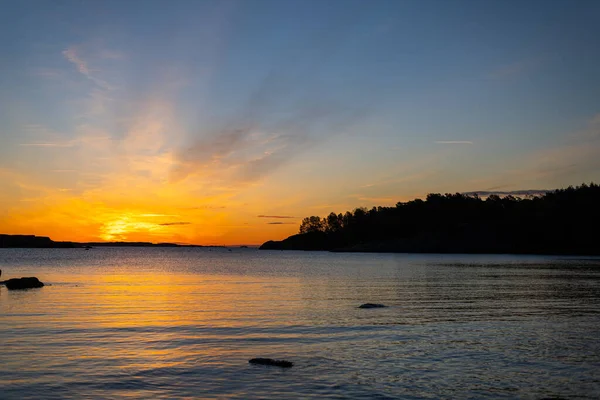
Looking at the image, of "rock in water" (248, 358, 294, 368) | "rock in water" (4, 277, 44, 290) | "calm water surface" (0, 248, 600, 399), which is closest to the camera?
"calm water surface" (0, 248, 600, 399)

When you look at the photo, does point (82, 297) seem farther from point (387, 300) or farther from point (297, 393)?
point (297, 393)

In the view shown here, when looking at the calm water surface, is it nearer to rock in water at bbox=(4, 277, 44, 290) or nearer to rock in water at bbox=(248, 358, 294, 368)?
Result: rock in water at bbox=(248, 358, 294, 368)

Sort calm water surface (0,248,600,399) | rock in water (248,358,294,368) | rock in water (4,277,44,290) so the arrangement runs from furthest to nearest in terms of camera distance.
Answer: rock in water (4,277,44,290) → rock in water (248,358,294,368) → calm water surface (0,248,600,399)

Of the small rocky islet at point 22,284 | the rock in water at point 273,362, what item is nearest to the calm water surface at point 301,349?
the rock in water at point 273,362

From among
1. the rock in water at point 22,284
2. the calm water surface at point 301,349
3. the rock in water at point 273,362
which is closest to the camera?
the calm water surface at point 301,349

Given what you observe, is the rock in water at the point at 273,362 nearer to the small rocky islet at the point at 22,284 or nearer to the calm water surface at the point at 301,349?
the calm water surface at the point at 301,349

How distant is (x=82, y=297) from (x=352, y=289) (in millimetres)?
30667

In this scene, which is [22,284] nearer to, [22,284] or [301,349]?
[22,284]

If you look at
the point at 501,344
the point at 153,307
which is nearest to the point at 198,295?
the point at 153,307

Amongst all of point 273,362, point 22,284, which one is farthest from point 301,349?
point 22,284

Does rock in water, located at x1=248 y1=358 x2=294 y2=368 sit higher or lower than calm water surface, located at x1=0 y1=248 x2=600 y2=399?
higher

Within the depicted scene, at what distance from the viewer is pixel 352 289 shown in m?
63.2

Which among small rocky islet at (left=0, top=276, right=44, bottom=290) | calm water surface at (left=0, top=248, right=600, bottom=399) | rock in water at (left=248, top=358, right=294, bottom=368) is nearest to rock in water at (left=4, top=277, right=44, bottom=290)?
small rocky islet at (left=0, top=276, right=44, bottom=290)

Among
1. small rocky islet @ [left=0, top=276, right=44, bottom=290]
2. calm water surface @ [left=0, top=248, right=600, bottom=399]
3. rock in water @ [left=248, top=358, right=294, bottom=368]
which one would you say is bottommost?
calm water surface @ [left=0, top=248, right=600, bottom=399]
